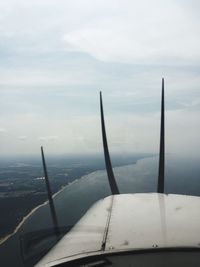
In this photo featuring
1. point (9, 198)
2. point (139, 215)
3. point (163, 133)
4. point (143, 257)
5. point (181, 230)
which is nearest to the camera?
point (143, 257)

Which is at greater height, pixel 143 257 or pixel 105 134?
pixel 105 134

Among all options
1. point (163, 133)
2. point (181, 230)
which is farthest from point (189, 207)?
point (163, 133)

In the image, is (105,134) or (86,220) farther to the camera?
(105,134)

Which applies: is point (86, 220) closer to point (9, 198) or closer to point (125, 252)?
point (125, 252)

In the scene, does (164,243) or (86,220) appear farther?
(86,220)

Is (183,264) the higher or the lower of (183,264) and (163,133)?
the lower

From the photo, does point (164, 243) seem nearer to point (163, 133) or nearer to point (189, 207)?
point (189, 207)

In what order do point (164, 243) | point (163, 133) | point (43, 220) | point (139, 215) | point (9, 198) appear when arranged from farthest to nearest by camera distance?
1. point (9, 198)
2. point (43, 220)
3. point (163, 133)
4. point (139, 215)
5. point (164, 243)

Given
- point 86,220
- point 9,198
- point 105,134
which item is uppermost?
point 105,134

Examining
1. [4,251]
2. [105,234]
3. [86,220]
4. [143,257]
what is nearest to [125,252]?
[143,257]
